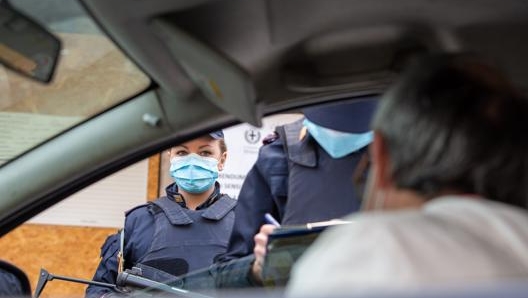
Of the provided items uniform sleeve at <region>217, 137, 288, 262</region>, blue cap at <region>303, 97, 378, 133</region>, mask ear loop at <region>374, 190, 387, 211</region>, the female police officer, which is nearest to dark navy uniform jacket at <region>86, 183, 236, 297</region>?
the female police officer

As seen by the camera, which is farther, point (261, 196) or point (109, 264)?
point (109, 264)

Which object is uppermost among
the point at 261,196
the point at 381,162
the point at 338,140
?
the point at 338,140

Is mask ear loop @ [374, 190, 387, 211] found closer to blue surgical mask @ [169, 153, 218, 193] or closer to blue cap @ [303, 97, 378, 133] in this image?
blue cap @ [303, 97, 378, 133]

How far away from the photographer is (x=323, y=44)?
2.28m

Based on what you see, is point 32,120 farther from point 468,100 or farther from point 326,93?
point 468,100

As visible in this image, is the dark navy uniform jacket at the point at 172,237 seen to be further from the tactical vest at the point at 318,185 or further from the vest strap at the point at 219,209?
the tactical vest at the point at 318,185

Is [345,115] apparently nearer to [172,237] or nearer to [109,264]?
[172,237]

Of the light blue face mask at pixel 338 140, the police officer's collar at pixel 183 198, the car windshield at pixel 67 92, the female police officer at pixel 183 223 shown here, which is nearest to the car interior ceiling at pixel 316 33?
the car windshield at pixel 67 92

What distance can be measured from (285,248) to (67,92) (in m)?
0.78

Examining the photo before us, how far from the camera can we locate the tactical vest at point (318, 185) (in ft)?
9.69

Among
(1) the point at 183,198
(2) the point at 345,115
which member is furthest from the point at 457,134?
(1) the point at 183,198

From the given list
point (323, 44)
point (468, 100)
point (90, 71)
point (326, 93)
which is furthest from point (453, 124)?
point (90, 71)

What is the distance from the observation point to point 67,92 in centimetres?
252

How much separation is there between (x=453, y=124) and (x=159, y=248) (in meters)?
2.67
